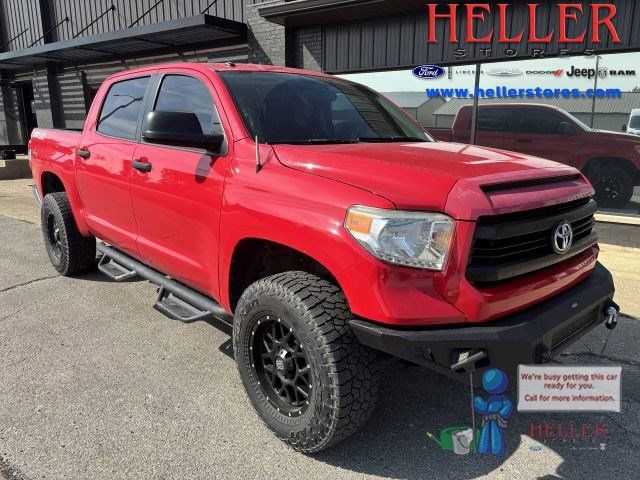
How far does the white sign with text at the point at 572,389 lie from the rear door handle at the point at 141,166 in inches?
101

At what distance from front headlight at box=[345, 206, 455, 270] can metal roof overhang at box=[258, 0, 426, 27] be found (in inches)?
275

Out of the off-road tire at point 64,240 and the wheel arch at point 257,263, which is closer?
the wheel arch at point 257,263

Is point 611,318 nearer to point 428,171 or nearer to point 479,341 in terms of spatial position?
point 479,341

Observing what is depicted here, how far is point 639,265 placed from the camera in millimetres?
5672

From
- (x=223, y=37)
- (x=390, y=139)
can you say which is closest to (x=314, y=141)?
(x=390, y=139)

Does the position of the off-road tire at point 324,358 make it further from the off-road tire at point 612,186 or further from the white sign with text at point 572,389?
the off-road tire at point 612,186

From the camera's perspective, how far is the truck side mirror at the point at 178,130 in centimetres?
276

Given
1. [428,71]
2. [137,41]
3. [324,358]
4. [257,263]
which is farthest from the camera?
[137,41]

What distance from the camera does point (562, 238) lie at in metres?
2.43

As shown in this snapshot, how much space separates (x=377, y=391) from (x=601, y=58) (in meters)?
6.79

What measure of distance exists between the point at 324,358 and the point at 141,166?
1994 mm

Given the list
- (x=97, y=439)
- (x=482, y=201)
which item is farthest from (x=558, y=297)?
(x=97, y=439)

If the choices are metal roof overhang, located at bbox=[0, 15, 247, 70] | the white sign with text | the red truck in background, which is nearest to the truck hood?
the white sign with text

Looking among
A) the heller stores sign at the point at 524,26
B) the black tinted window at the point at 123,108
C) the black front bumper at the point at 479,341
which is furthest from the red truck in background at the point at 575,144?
the black front bumper at the point at 479,341
